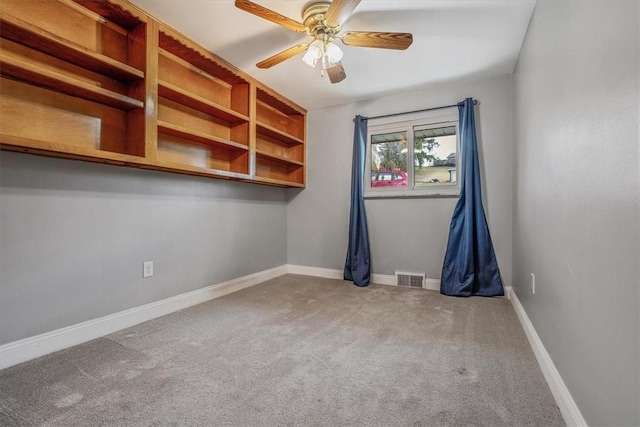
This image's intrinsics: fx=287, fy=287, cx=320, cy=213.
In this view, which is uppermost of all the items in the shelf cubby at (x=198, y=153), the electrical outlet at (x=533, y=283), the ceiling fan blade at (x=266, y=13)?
the ceiling fan blade at (x=266, y=13)

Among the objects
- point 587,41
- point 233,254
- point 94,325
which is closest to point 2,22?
point 94,325

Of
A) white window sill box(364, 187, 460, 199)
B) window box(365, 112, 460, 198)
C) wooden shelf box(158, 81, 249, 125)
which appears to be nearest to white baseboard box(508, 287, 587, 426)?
white window sill box(364, 187, 460, 199)

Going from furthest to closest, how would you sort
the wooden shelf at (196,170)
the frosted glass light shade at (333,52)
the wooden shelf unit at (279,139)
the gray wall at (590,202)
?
the wooden shelf unit at (279,139)
the wooden shelf at (196,170)
the frosted glass light shade at (333,52)
the gray wall at (590,202)

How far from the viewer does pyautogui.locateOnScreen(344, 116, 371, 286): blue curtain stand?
334 cm

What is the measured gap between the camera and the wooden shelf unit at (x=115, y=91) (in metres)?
1.55

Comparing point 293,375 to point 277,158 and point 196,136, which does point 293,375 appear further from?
point 277,158

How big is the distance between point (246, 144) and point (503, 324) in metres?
2.68

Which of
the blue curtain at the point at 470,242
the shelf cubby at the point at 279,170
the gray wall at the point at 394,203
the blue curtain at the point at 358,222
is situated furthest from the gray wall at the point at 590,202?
the shelf cubby at the point at 279,170

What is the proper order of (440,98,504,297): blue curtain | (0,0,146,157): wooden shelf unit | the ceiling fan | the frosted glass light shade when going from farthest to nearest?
(440,98,504,297): blue curtain, the frosted glass light shade, the ceiling fan, (0,0,146,157): wooden shelf unit

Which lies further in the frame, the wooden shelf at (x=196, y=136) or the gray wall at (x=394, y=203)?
the gray wall at (x=394, y=203)

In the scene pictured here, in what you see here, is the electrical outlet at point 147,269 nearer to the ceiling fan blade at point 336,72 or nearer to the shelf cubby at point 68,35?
the shelf cubby at point 68,35

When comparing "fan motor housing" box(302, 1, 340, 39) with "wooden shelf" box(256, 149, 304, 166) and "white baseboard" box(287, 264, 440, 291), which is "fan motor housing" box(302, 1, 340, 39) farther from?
"white baseboard" box(287, 264, 440, 291)

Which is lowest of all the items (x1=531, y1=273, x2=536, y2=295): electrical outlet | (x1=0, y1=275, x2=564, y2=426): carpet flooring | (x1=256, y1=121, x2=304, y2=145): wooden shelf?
(x1=0, y1=275, x2=564, y2=426): carpet flooring

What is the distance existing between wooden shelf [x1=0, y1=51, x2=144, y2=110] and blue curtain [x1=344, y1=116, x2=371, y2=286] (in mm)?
2227
